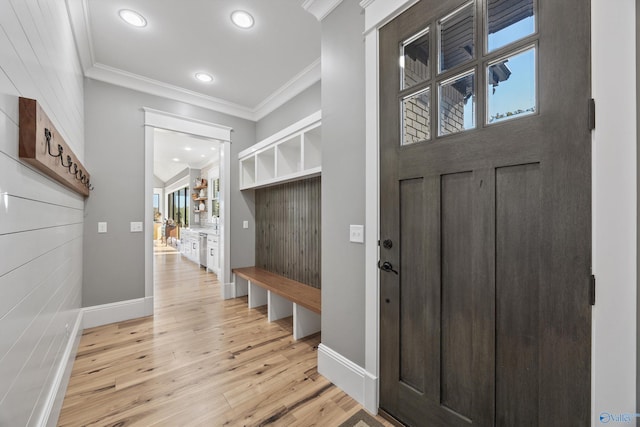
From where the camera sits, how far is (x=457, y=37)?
1269mm

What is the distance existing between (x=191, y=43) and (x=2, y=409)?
9.16ft

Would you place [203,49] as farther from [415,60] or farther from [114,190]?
[415,60]

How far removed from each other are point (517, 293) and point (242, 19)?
267 cm

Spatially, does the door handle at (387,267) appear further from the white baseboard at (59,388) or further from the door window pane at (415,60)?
the white baseboard at (59,388)

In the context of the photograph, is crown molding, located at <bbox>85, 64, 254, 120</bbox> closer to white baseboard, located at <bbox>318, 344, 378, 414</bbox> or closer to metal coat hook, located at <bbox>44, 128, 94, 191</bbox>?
metal coat hook, located at <bbox>44, 128, 94, 191</bbox>

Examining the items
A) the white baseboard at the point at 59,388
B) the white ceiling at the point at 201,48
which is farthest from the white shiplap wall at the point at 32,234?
the white ceiling at the point at 201,48

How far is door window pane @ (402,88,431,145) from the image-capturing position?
1373 millimetres

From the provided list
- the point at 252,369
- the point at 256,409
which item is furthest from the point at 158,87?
the point at 256,409

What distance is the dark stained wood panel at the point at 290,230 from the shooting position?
2.88 meters

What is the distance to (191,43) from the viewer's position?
244 cm

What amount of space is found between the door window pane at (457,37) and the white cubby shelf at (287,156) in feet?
3.98

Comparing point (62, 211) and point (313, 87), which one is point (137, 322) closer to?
point (62, 211)

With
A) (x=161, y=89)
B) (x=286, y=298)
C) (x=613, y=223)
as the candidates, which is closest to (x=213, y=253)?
(x=161, y=89)

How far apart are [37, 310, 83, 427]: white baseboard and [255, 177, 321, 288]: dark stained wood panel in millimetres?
2019
